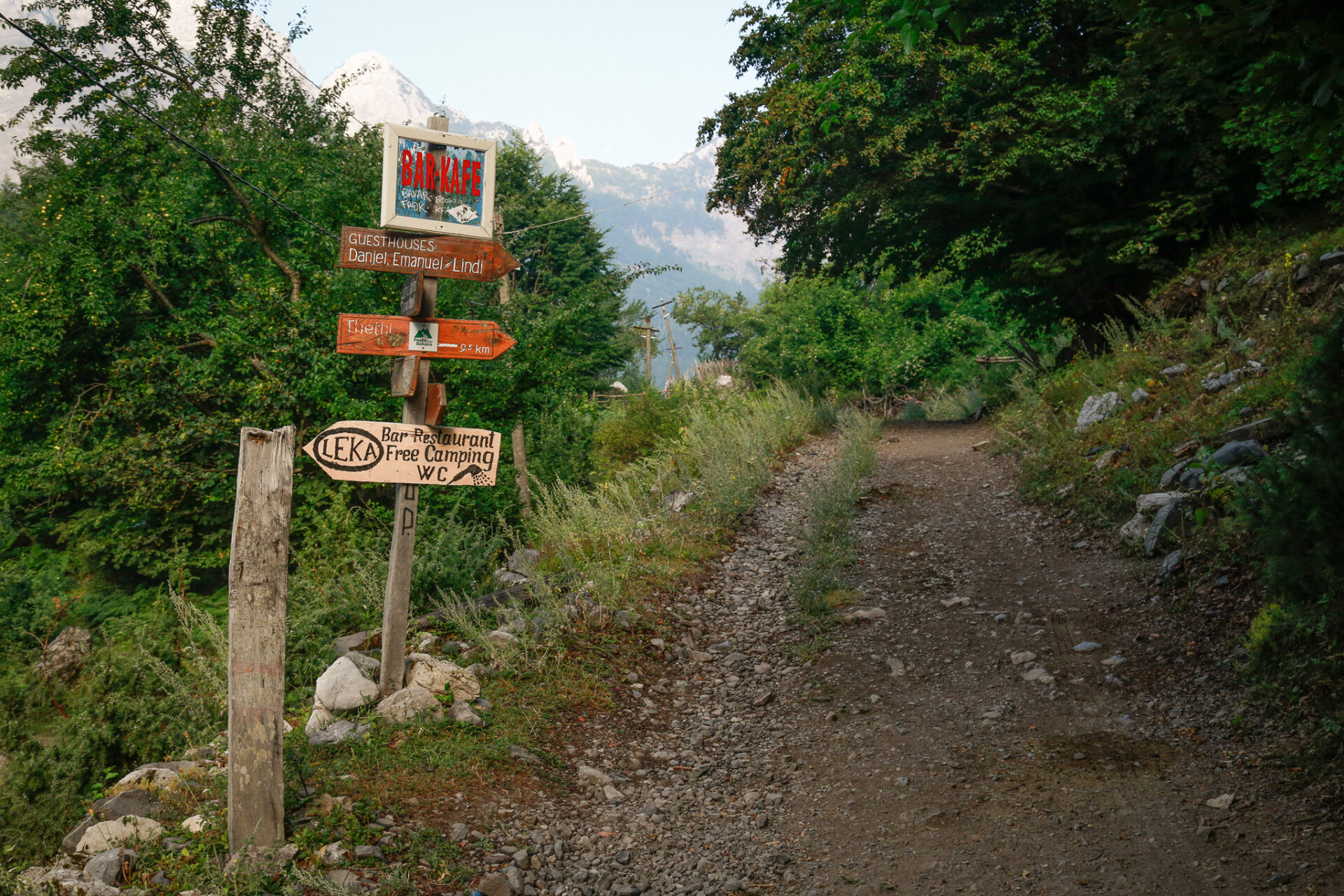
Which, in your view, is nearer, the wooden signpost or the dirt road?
the dirt road

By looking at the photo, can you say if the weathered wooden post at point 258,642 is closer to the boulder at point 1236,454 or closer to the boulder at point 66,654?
the boulder at point 1236,454

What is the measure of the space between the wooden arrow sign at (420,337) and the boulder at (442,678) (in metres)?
1.92

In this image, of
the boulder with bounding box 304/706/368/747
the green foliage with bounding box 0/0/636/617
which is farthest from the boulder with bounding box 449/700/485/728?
the green foliage with bounding box 0/0/636/617

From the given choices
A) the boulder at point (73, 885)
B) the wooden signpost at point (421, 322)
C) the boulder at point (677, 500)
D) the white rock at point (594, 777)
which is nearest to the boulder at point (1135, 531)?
the boulder at point (677, 500)

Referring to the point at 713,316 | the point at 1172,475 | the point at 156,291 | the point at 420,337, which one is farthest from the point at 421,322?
the point at 713,316

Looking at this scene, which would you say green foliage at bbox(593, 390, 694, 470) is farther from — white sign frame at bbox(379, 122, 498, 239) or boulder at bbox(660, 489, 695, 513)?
white sign frame at bbox(379, 122, 498, 239)

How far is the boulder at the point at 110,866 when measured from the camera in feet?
9.96

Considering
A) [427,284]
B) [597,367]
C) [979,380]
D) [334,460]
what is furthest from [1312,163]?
[597,367]

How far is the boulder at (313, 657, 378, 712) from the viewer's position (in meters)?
4.40

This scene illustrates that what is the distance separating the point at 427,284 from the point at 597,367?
2639 cm

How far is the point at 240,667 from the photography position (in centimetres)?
320

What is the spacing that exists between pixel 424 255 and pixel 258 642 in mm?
2516

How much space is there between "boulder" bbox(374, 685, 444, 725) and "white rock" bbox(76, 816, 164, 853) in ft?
3.85

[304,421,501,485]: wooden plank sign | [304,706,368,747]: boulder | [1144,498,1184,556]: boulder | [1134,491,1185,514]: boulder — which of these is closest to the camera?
[304,706,368,747]: boulder
